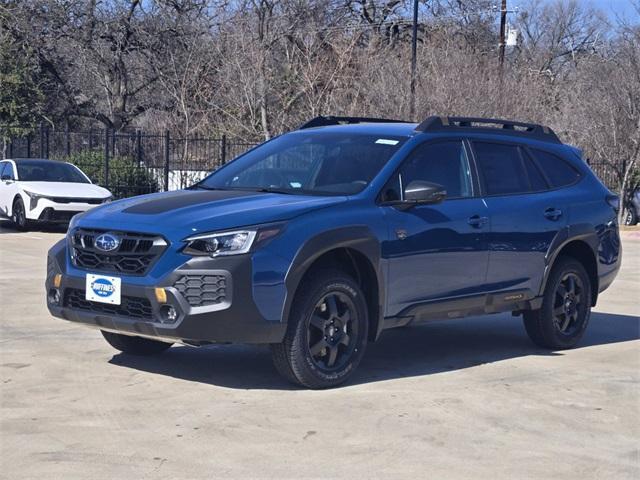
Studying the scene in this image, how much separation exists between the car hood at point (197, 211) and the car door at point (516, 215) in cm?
155

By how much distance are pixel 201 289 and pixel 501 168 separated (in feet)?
10.1

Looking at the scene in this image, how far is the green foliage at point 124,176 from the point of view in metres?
27.2

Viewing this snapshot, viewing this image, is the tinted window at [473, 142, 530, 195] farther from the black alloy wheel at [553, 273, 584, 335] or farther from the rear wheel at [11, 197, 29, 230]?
the rear wheel at [11, 197, 29, 230]

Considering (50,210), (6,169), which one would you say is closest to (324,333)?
(50,210)

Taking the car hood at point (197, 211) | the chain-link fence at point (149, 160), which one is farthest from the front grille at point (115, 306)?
the chain-link fence at point (149, 160)

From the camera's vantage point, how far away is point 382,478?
534 centimetres

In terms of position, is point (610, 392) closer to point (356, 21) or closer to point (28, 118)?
point (28, 118)

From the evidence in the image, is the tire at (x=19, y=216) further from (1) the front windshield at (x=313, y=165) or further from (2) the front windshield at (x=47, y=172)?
(1) the front windshield at (x=313, y=165)

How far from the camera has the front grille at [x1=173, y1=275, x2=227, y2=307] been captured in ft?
21.6

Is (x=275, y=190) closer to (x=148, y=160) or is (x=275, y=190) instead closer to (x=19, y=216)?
(x=19, y=216)

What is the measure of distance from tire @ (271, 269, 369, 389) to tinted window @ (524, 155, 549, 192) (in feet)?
7.53

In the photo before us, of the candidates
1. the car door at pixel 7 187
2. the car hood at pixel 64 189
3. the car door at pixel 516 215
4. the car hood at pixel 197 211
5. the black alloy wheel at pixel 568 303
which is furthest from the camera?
the car door at pixel 7 187

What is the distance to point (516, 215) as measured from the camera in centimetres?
844

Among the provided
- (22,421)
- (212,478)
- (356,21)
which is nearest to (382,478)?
(212,478)
